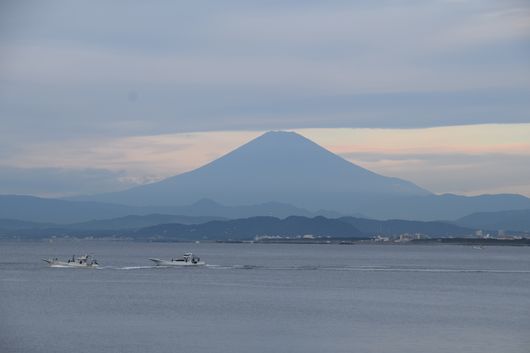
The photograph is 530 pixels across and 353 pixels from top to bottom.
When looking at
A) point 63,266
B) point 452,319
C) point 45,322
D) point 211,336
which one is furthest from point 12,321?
point 63,266

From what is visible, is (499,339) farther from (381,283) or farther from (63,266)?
(63,266)

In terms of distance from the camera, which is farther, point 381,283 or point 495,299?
point 381,283

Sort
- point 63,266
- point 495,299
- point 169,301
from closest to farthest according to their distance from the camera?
point 169,301 → point 495,299 → point 63,266

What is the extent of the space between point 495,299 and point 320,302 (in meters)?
10.4

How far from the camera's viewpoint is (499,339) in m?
34.8

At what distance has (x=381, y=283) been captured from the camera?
216ft

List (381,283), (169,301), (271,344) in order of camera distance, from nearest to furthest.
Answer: (271,344)
(169,301)
(381,283)

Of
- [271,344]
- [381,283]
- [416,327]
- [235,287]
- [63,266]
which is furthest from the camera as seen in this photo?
[63,266]

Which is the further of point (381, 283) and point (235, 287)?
point (381, 283)

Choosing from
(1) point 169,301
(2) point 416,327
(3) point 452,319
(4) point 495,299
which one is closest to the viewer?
(2) point 416,327

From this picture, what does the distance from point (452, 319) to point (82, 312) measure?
15525 mm

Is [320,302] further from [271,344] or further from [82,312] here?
[271,344]

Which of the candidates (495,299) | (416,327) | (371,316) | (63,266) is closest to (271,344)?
(416,327)

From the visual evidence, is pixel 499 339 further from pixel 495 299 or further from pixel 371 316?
pixel 495 299
